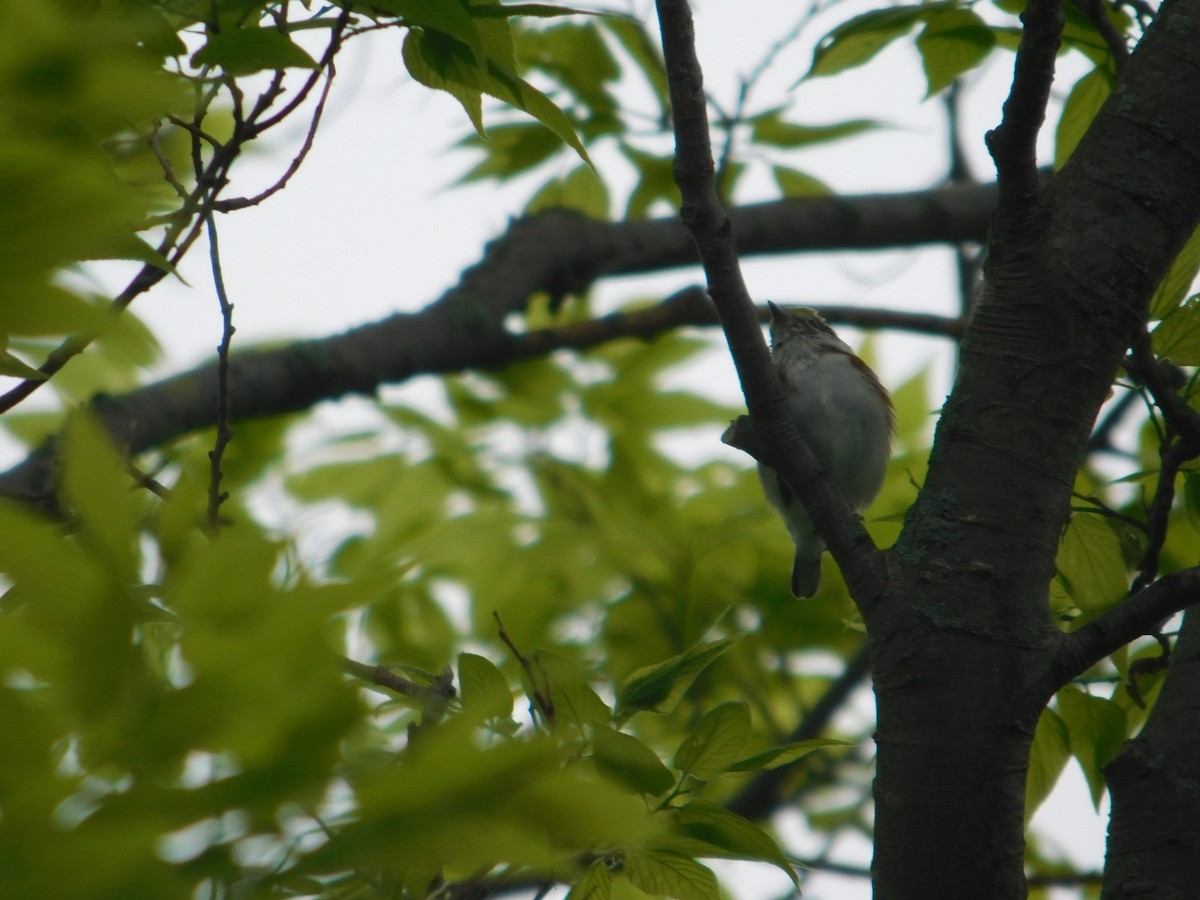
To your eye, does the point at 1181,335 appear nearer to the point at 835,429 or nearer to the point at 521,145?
the point at 835,429

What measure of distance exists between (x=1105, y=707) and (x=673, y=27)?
4.26ft

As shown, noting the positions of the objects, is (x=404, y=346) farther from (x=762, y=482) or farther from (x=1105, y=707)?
(x=1105, y=707)

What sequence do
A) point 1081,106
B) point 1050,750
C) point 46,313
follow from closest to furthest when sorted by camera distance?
point 46,313
point 1050,750
point 1081,106

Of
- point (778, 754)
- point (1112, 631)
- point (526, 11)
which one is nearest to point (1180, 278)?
point (1112, 631)

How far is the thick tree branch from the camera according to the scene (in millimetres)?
1628

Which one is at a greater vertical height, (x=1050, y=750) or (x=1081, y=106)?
(x=1081, y=106)

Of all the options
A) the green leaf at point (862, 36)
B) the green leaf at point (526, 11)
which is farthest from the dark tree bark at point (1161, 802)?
the green leaf at point (526, 11)

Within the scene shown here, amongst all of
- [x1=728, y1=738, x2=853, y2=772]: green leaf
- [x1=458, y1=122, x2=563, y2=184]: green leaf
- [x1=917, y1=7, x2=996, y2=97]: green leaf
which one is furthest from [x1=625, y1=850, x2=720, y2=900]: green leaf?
[x1=458, y1=122, x2=563, y2=184]: green leaf

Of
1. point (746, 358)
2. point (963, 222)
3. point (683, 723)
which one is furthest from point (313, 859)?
point (963, 222)

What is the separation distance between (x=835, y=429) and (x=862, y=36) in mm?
1836

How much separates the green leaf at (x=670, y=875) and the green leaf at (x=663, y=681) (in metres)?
0.17

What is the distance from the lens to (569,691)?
4.88 ft

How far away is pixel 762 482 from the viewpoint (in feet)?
13.0

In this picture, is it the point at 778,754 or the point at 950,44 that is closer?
the point at 778,754
